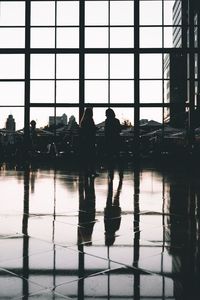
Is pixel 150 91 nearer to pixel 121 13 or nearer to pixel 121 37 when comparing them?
pixel 121 37

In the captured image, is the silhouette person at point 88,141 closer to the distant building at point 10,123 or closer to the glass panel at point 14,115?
the glass panel at point 14,115

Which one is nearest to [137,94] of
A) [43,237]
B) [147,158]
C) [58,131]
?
[147,158]

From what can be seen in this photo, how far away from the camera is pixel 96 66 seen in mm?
15711

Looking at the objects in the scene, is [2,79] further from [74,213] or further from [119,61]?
[74,213]

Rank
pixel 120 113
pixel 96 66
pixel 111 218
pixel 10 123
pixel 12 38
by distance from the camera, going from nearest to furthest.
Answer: pixel 111 218, pixel 96 66, pixel 120 113, pixel 12 38, pixel 10 123

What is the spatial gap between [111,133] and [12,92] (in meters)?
8.01

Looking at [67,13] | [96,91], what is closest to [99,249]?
[96,91]

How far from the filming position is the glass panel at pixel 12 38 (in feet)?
53.1

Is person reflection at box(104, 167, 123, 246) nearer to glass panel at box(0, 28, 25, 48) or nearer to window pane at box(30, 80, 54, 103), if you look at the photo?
window pane at box(30, 80, 54, 103)

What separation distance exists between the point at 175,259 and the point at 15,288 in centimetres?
115

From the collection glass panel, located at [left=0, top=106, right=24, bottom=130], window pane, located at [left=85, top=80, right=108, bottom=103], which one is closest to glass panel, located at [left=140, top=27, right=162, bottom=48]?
window pane, located at [left=85, top=80, right=108, bottom=103]

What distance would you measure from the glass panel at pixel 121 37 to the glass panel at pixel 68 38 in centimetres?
152

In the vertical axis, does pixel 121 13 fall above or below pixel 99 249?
above

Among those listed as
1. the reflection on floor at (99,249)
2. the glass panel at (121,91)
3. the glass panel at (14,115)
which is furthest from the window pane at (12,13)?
the reflection on floor at (99,249)
